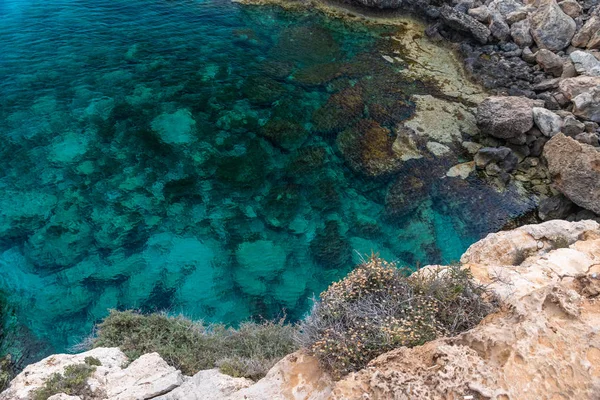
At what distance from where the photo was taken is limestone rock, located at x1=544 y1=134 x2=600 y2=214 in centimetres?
1273

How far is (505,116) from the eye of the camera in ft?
49.3

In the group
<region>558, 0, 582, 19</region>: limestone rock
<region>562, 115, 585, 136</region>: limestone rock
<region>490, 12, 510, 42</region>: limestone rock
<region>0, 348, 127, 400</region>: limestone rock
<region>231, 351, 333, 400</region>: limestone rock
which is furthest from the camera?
<region>490, 12, 510, 42</region>: limestone rock

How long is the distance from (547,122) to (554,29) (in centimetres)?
637

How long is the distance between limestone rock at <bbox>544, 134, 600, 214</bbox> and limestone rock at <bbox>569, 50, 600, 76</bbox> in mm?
5373

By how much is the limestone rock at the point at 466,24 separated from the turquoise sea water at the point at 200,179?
10.7ft

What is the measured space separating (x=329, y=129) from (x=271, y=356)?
33.5 feet

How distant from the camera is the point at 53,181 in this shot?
1421 cm

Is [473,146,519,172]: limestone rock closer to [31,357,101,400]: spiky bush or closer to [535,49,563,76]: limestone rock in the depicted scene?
[535,49,563,76]: limestone rock

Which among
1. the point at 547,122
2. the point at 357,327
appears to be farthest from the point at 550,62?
the point at 357,327

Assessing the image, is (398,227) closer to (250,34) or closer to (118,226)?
(118,226)

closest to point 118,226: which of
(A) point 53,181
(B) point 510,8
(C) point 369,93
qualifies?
(A) point 53,181

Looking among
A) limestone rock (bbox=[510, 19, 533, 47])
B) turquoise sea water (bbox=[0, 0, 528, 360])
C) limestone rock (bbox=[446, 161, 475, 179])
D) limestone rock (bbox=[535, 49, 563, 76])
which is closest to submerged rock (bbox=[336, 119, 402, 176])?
turquoise sea water (bbox=[0, 0, 528, 360])

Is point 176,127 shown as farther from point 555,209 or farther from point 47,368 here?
point 555,209

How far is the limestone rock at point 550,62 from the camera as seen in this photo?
57.8 feet
